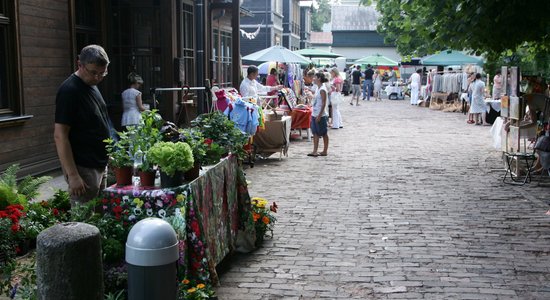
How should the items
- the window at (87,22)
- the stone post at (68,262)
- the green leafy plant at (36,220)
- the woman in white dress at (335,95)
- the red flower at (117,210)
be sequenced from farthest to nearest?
the woman in white dress at (335,95) < the window at (87,22) < the green leafy plant at (36,220) < the red flower at (117,210) < the stone post at (68,262)

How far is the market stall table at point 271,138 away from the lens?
1283cm

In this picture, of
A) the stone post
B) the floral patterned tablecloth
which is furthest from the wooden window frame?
the stone post

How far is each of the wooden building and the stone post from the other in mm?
5761

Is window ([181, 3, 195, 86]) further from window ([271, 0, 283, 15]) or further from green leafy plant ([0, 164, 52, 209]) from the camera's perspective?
window ([271, 0, 283, 15])

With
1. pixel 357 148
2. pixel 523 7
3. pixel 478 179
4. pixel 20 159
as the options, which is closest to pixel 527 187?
pixel 478 179

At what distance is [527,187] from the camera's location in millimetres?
10281

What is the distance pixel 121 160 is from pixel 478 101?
62.8ft

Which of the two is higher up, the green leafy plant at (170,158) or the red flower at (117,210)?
the green leafy plant at (170,158)

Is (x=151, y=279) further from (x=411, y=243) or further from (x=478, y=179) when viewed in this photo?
(x=478, y=179)

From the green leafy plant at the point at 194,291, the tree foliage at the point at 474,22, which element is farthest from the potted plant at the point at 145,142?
the tree foliage at the point at 474,22

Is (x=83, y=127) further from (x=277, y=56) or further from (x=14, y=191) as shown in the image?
(x=277, y=56)

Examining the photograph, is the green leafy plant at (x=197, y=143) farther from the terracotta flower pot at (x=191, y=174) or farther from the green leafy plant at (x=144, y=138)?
the green leafy plant at (x=144, y=138)

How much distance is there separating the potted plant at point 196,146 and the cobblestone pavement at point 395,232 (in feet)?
3.57

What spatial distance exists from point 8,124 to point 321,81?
6.65m
